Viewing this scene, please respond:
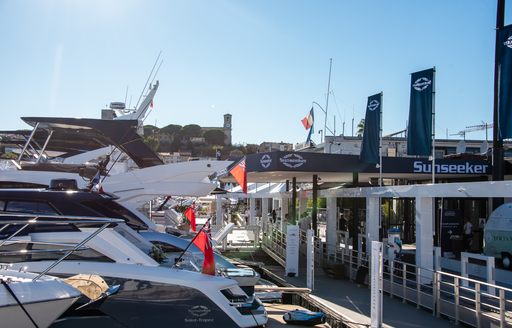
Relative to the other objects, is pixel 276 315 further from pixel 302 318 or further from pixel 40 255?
pixel 40 255

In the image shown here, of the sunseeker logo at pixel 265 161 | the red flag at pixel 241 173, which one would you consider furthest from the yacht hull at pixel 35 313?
the sunseeker logo at pixel 265 161

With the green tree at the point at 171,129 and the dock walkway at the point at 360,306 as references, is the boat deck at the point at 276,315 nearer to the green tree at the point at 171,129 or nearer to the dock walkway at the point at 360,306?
the dock walkway at the point at 360,306

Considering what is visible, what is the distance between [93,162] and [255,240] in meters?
A: 7.17

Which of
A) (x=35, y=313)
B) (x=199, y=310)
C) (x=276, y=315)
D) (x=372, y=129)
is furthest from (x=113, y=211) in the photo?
(x=372, y=129)

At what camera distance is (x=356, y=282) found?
1329 cm

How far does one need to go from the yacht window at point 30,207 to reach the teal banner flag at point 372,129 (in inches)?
423

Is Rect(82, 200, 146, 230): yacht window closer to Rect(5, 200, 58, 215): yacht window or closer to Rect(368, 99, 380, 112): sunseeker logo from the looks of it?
Rect(5, 200, 58, 215): yacht window

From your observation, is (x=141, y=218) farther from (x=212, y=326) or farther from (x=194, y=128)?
(x=194, y=128)

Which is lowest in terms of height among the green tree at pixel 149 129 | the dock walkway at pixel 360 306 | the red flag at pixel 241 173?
the dock walkway at pixel 360 306

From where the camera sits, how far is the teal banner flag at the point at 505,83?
11883mm

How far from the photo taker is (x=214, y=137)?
11844cm

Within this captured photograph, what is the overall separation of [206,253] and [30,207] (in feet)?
8.38

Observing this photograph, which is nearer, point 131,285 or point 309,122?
point 131,285

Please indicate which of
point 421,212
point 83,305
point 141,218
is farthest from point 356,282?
point 83,305
